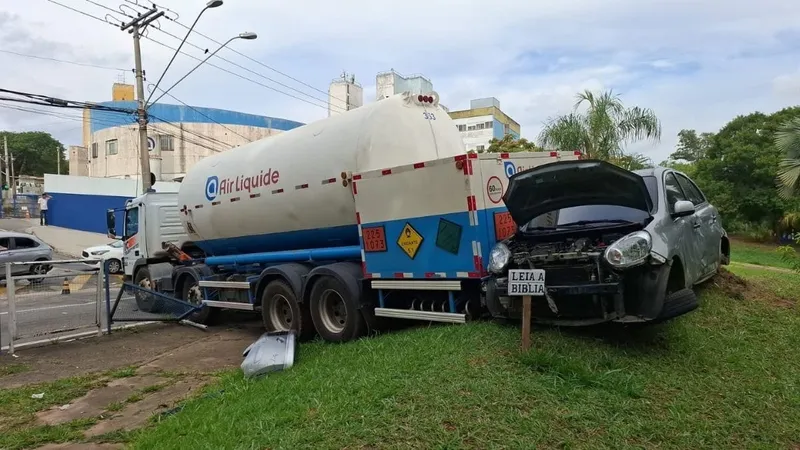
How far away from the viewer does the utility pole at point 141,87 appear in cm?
1935

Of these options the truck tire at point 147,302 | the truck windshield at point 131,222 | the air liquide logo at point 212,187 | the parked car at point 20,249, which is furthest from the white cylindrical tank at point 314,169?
the parked car at point 20,249

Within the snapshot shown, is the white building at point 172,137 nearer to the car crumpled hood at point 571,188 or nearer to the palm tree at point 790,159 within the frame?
the palm tree at point 790,159

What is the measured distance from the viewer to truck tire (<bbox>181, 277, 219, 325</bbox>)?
1111cm

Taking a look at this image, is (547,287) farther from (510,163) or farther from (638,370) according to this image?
(510,163)

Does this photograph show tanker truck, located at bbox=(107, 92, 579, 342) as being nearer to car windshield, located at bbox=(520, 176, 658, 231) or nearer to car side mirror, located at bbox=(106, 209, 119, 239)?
car windshield, located at bbox=(520, 176, 658, 231)

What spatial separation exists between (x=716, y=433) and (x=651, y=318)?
3.85 feet

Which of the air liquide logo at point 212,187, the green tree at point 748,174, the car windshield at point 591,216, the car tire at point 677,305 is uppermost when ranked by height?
the green tree at point 748,174

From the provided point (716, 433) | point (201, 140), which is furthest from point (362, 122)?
point (201, 140)

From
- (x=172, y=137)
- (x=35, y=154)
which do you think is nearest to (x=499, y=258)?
(x=172, y=137)

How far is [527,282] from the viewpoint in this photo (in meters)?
5.00

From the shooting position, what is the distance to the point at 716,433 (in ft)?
12.9

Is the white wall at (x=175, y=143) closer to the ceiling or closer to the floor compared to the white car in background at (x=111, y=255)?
closer to the ceiling

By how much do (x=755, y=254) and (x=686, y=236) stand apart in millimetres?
26863

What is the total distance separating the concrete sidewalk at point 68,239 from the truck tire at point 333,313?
21.7 meters
